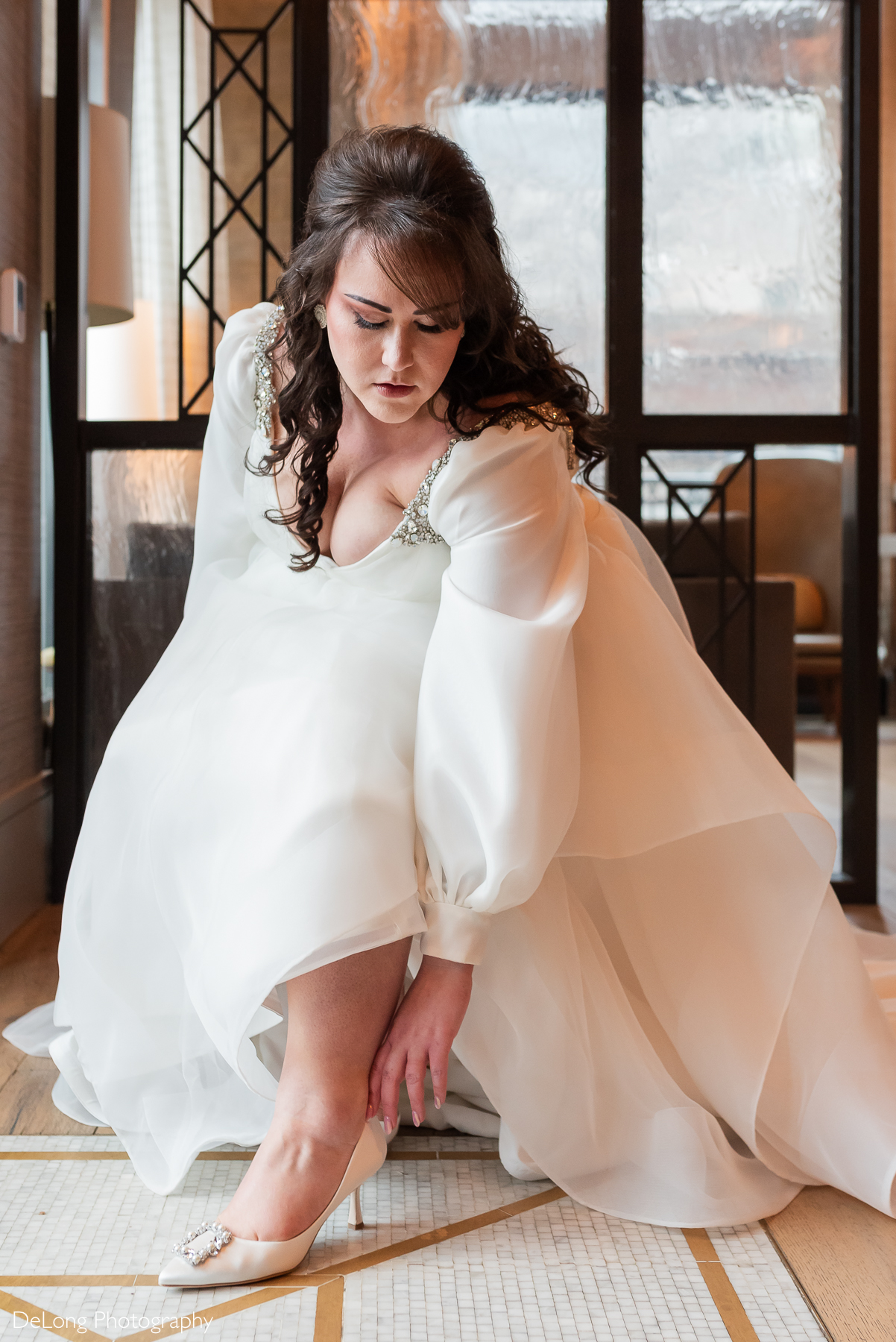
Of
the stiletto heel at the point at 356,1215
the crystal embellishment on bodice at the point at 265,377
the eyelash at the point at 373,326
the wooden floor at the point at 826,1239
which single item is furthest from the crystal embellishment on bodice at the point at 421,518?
the wooden floor at the point at 826,1239

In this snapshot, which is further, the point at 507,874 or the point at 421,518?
→ the point at 421,518

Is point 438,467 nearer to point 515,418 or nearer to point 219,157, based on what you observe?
point 515,418

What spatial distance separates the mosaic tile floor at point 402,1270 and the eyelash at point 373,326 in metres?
0.85

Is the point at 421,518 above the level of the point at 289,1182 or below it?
above

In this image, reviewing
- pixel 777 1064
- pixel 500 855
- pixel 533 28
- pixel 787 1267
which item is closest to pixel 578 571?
pixel 500 855

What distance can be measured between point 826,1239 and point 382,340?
3.10 feet

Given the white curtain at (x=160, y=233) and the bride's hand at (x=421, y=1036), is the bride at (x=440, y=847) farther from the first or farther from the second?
the white curtain at (x=160, y=233)

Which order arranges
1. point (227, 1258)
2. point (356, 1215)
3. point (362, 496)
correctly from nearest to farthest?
point (227, 1258), point (356, 1215), point (362, 496)

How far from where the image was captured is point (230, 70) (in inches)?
84.5

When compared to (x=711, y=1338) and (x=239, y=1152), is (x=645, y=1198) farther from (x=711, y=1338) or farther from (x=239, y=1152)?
(x=239, y=1152)

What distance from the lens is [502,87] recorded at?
85.3 inches

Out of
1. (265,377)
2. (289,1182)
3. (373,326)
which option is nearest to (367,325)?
(373,326)

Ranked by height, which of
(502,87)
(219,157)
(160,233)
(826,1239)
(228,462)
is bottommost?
(826,1239)

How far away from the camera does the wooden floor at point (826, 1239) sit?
36.4 inches
